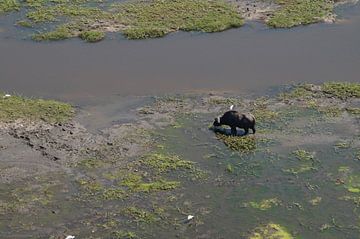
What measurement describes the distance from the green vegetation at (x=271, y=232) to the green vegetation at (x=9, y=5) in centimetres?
1469

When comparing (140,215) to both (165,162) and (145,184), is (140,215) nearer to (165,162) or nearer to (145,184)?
(145,184)

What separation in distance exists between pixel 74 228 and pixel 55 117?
15.2 feet

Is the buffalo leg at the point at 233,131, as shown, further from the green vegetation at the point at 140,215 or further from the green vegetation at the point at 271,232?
the green vegetation at the point at 140,215

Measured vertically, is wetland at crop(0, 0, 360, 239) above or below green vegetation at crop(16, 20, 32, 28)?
below

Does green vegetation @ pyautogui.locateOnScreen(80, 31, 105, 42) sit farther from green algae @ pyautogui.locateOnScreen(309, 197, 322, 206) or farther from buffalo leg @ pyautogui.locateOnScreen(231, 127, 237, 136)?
green algae @ pyautogui.locateOnScreen(309, 197, 322, 206)

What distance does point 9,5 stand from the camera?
78.0 feet

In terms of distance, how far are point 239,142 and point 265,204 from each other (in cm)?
252

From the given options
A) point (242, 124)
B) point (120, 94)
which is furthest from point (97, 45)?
point (242, 124)

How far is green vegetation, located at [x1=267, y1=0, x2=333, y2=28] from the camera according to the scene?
893 inches

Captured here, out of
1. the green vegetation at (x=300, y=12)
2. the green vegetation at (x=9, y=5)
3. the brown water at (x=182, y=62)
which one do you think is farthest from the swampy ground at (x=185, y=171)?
the green vegetation at (x=9, y=5)

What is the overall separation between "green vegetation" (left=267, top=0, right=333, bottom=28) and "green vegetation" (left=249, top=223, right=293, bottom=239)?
440 inches

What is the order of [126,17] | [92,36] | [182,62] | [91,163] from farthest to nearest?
[126,17], [92,36], [182,62], [91,163]

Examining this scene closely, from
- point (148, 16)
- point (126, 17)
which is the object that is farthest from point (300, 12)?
point (126, 17)

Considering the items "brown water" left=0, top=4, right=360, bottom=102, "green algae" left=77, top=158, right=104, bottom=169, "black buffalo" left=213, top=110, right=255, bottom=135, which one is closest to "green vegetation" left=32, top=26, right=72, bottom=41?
"brown water" left=0, top=4, right=360, bottom=102
